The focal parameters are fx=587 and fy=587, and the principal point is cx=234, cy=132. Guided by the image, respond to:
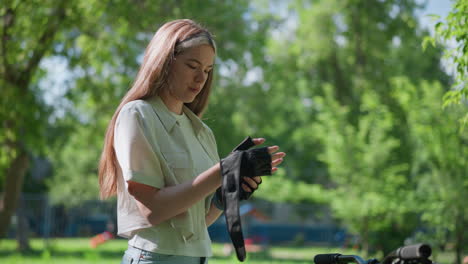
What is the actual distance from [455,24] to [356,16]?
18.6 m

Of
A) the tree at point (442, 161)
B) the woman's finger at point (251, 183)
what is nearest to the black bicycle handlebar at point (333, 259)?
the woman's finger at point (251, 183)

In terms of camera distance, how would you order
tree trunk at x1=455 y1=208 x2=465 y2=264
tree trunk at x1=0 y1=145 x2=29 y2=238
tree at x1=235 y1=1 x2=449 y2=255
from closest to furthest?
1. tree trunk at x1=0 y1=145 x2=29 y2=238
2. tree trunk at x1=455 y1=208 x2=465 y2=264
3. tree at x1=235 y1=1 x2=449 y2=255

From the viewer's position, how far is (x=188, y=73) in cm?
204

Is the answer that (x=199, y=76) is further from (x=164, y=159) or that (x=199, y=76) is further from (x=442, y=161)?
(x=442, y=161)

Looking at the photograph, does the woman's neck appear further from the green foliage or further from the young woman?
the green foliage

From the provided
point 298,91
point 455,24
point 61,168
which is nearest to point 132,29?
point 455,24

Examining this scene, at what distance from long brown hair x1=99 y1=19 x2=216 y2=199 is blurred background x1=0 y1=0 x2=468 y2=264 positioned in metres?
0.67

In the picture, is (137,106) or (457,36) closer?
(137,106)

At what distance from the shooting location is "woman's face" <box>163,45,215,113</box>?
79.2 inches

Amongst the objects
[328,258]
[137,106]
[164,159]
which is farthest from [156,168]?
[328,258]

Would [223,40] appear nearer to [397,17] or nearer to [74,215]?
[397,17]

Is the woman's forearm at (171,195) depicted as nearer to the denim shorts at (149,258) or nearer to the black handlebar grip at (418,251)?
the denim shorts at (149,258)

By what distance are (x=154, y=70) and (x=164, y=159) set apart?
31 cm

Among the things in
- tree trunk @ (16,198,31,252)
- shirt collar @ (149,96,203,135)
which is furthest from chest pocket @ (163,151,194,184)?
tree trunk @ (16,198,31,252)
